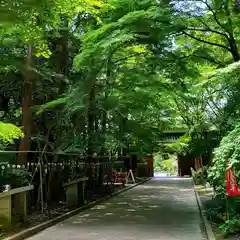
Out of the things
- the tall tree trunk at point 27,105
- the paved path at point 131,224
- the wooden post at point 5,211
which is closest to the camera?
the wooden post at point 5,211

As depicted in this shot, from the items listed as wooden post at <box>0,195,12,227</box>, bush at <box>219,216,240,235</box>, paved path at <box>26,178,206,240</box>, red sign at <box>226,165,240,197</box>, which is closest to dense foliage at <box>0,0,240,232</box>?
red sign at <box>226,165,240,197</box>

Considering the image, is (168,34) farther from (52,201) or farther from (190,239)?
(52,201)

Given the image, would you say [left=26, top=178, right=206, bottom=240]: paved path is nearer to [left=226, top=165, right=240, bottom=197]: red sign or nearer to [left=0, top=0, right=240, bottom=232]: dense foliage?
[left=226, top=165, right=240, bottom=197]: red sign

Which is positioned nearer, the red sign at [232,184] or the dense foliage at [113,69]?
the red sign at [232,184]

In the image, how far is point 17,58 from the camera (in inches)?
520

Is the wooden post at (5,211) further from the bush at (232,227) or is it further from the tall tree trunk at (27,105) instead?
the bush at (232,227)

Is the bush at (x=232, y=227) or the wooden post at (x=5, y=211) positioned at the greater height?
the wooden post at (x=5, y=211)

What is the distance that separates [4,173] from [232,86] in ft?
21.4

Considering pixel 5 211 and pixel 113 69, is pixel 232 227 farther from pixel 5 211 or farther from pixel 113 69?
pixel 113 69

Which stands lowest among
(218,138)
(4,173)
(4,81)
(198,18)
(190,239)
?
(190,239)

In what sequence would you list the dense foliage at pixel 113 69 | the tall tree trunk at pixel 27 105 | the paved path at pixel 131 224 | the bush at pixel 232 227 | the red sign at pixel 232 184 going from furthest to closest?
the tall tree trunk at pixel 27 105 → the dense foliage at pixel 113 69 → the paved path at pixel 131 224 → the bush at pixel 232 227 → the red sign at pixel 232 184

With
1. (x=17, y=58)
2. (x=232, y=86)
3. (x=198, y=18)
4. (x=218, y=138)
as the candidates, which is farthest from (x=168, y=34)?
(x=17, y=58)

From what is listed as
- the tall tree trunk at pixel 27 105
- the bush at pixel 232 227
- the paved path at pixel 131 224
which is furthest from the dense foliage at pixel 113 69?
the paved path at pixel 131 224

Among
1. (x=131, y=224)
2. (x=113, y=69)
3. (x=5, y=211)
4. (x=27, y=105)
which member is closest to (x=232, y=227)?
(x=131, y=224)
